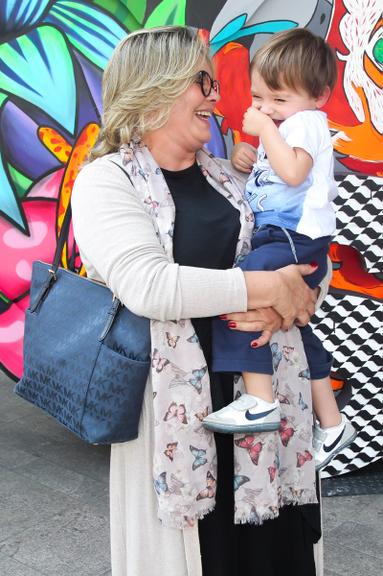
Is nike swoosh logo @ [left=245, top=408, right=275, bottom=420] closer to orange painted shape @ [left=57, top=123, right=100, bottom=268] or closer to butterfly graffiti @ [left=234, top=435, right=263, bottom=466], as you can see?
butterfly graffiti @ [left=234, top=435, right=263, bottom=466]

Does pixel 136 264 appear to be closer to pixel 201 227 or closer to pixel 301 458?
pixel 201 227

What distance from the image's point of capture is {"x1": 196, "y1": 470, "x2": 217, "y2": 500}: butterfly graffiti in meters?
1.93

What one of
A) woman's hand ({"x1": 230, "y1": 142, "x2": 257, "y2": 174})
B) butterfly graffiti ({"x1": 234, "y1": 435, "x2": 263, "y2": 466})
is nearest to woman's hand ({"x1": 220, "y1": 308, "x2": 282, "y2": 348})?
butterfly graffiti ({"x1": 234, "y1": 435, "x2": 263, "y2": 466})

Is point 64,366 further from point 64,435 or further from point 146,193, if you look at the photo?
point 64,435

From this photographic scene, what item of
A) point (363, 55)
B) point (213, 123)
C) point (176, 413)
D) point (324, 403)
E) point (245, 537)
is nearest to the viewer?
point (176, 413)

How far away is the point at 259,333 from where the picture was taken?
76.5 inches

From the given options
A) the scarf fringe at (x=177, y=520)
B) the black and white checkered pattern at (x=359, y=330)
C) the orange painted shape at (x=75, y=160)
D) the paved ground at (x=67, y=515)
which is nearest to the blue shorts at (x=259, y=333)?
the scarf fringe at (x=177, y=520)

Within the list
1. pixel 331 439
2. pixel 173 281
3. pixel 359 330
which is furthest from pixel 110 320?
pixel 359 330

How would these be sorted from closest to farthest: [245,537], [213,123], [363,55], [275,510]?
1. [275,510]
2. [245,537]
3. [363,55]
4. [213,123]

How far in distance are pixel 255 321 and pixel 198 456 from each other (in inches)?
13.8

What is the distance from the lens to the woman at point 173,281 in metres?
1.80

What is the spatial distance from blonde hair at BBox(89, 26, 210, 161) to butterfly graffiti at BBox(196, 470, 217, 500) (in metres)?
0.84

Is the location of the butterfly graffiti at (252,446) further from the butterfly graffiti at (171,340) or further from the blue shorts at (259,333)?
the butterfly graffiti at (171,340)

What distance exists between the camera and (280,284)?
1.92m
